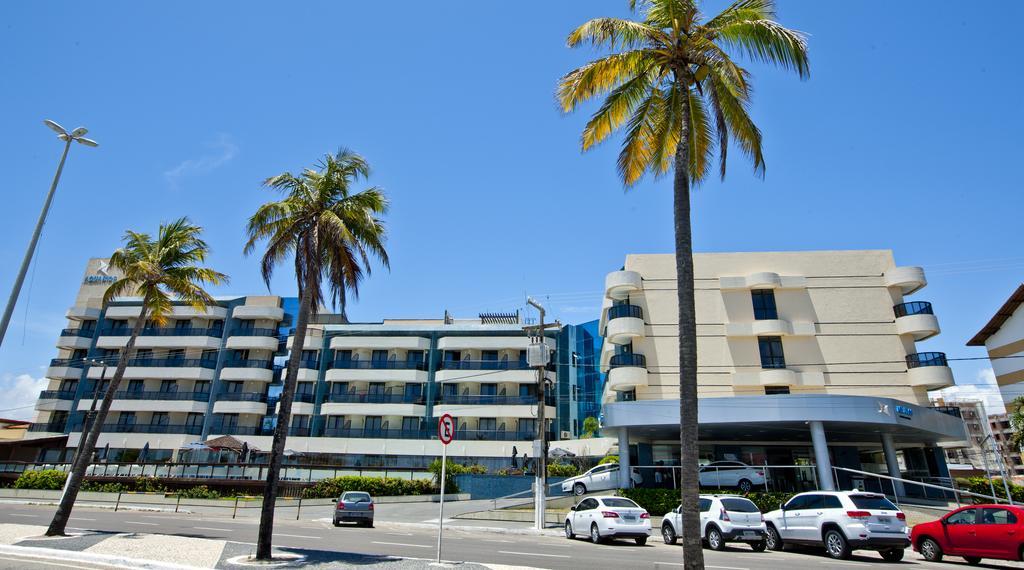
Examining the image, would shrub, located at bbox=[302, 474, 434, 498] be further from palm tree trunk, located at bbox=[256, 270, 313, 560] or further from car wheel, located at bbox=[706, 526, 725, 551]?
car wheel, located at bbox=[706, 526, 725, 551]

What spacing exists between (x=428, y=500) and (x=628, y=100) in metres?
31.4

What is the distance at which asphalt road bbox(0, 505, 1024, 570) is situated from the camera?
13602mm

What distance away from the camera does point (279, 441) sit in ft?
44.1

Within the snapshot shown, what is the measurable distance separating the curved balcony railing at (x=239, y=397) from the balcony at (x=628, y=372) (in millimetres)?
35486

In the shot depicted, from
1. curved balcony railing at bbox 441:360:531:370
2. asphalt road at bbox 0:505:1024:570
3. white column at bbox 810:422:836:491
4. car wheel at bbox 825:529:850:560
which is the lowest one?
asphalt road at bbox 0:505:1024:570

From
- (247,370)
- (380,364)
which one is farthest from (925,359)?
(247,370)

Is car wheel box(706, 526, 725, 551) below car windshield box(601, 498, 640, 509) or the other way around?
below

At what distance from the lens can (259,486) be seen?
3428 cm

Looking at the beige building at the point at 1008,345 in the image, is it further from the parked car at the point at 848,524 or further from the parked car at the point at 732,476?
the parked car at the point at 848,524

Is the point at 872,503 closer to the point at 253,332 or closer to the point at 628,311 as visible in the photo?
the point at 628,311

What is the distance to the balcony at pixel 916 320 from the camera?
35.4m

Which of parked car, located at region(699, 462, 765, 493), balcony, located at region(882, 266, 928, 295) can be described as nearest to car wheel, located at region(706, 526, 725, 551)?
parked car, located at region(699, 462, 765, 493)

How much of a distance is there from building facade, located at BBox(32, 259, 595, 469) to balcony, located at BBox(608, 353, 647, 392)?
50.4 feet

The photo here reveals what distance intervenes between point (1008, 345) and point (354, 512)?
49972 mm
